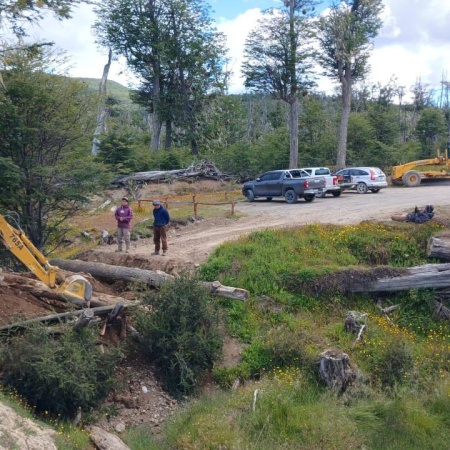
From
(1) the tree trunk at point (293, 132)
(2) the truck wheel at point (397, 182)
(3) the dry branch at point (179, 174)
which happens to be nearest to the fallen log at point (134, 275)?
(3) the dry branch at point (179, 174)

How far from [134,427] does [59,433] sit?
1928 mm

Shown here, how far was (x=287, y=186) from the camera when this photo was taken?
28.7 meters

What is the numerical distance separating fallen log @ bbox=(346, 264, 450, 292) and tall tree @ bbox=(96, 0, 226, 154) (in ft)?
107

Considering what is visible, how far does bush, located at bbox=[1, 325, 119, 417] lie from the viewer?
10820mm

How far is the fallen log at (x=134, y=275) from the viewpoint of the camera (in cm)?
1470

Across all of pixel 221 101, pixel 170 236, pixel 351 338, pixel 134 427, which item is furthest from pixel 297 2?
pixel 134 427

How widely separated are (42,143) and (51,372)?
30.3 ft

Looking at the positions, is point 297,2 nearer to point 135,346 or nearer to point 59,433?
point 135,346

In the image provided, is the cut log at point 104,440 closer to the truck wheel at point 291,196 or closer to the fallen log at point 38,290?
the fallen log at point 38,290

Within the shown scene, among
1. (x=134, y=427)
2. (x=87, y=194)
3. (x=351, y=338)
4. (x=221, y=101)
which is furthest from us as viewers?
(x=221, y=101)

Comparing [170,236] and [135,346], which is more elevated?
[170,236]

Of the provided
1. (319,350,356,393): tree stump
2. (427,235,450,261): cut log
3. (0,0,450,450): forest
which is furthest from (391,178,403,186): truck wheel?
(319,350,356,393): tree stump

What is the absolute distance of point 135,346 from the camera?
13.5 m

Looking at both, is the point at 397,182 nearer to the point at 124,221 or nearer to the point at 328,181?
the point at 328,181
